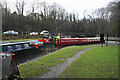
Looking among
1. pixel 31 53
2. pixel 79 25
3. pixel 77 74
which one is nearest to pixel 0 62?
pixel 77 74

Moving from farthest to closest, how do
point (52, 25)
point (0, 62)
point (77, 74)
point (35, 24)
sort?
point (52, 25) → point (35, 24) → point (77, 74) → point (0, 62)

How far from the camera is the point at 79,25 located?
58031 millimetres

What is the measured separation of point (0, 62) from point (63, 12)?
5964 cm

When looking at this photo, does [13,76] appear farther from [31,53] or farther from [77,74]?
[31,53]

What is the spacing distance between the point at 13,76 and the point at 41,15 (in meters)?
50.9

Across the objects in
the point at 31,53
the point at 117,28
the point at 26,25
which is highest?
the point at 26,25

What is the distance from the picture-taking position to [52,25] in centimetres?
5231

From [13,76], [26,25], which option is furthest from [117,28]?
[26,25]

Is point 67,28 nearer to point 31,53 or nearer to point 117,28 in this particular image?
point 117,28

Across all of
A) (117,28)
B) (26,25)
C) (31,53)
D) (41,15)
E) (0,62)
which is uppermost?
(41,15)

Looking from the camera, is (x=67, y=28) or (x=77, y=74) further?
(x=67, y=28)

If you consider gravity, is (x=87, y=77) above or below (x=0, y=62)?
below

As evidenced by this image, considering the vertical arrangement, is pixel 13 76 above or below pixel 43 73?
above

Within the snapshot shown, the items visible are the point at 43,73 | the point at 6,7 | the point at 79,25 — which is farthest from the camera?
the point at 79,25
